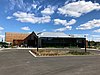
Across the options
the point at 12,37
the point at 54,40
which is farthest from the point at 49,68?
the point at 12,37

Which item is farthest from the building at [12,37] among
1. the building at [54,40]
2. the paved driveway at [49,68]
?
the paved driveway at [49,68]

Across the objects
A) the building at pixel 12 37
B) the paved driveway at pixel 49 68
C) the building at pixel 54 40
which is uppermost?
the building at pixel 12 37

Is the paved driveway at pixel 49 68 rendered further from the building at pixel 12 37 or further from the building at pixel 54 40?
the building at pixel 12 37

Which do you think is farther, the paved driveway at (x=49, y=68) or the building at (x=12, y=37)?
the building at (x=12, y=37)

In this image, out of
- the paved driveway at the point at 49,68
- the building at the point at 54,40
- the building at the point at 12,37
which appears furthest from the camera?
the building at the point at 12,37

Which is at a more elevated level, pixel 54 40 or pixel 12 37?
pixel 12 37

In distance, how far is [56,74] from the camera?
12820 mm

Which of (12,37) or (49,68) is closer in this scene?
(49,68)

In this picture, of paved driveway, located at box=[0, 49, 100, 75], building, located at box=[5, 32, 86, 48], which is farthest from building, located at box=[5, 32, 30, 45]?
paved driveway, located at box=[0, 49, 100, 75]

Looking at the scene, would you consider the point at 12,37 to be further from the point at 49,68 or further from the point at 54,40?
the point at 49,68

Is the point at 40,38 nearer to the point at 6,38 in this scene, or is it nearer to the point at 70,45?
the point at 70,45

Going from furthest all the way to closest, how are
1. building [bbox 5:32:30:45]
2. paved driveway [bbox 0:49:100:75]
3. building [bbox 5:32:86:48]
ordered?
building [bbox 5:32:30:45] → building [bbox 5:32:86:48] → paved driveway [bbox 0:49:100:75]

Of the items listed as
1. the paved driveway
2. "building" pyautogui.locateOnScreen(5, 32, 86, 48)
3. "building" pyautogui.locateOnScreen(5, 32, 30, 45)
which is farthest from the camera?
"building" pyautogui.locateOnScreen(5, 32, 30, 45)

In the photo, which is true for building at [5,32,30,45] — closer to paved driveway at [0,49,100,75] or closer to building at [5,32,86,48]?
building at [5,32,86,48]
